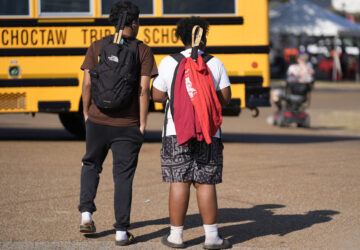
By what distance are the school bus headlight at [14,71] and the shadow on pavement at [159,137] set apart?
5.21ft

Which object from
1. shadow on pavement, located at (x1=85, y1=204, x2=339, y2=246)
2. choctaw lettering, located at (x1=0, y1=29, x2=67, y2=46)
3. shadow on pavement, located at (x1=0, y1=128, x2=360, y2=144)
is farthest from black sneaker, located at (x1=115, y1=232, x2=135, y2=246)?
shadow on pavement, located at (x1=0, y1=128, x2=360, y2=144)

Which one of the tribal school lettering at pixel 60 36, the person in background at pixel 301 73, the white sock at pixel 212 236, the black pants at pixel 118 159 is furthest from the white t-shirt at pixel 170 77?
the person in background at pixel 301 73

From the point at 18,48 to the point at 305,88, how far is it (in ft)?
22.9

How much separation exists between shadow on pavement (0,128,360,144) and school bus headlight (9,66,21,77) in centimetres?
159

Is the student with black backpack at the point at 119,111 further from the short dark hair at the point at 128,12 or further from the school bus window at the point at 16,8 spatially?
the school bus window at the point at 16,8

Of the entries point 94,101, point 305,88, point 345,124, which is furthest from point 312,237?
point 345,124

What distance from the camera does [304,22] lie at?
31.6m

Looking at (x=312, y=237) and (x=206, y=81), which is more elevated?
(x=206, y=81)

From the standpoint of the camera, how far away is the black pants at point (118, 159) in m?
5.49

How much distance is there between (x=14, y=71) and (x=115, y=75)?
6.40 m

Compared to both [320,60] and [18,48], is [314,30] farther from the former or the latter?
[18,48]

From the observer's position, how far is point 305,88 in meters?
16.4

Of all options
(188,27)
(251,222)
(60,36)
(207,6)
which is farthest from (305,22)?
(188,27)

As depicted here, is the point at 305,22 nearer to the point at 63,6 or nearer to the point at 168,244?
the point at 63,6
